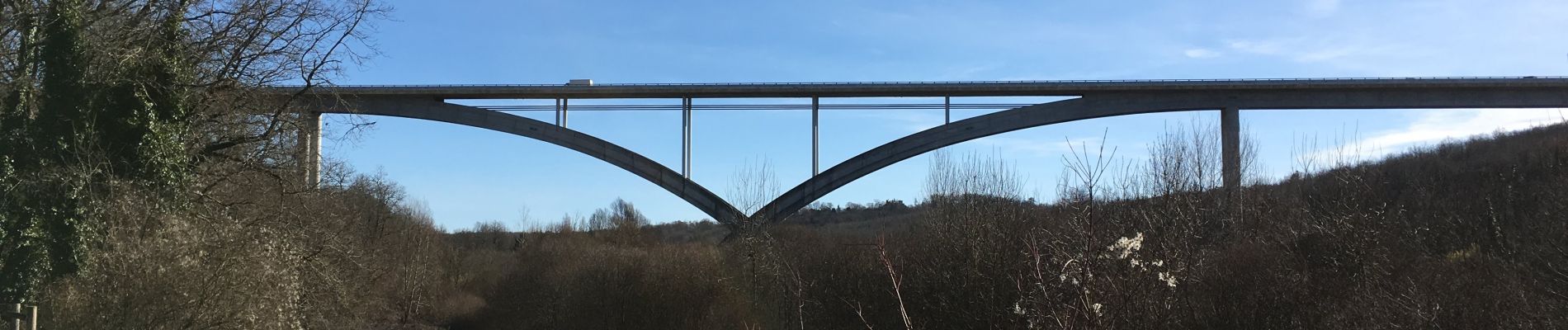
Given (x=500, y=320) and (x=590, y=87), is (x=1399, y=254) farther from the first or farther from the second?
(x=590, y=87)

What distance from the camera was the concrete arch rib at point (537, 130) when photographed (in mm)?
37938

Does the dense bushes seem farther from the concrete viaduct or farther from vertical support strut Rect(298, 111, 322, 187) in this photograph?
vertical support strut Rect(298, 111, 322, 187)

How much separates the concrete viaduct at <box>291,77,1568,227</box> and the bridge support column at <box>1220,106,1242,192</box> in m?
0.06

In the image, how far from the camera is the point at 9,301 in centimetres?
1145

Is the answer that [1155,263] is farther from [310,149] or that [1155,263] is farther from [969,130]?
[969,130]

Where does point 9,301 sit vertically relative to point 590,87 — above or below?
below

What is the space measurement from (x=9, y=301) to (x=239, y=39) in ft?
13.6

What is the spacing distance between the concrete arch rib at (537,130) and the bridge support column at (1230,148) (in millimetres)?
17469

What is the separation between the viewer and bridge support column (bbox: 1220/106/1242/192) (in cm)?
2469

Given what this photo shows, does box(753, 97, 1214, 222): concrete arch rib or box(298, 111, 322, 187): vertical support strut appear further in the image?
box(753, 97, 1214, 222): concrete arch rib

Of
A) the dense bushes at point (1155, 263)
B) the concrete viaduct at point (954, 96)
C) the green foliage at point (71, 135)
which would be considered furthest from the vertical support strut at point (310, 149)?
the concrete viaduct at point (954, 96)

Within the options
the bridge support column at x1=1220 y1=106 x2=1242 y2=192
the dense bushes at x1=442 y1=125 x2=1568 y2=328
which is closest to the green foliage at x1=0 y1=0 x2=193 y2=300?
the dense bushes at x1=442 y1=125 x2=1568 y2=328

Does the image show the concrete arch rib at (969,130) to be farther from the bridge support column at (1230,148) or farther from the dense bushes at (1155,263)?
the dense bushes at (1155,263)

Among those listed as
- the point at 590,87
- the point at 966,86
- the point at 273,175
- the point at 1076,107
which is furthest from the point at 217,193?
the point at 1076,107
